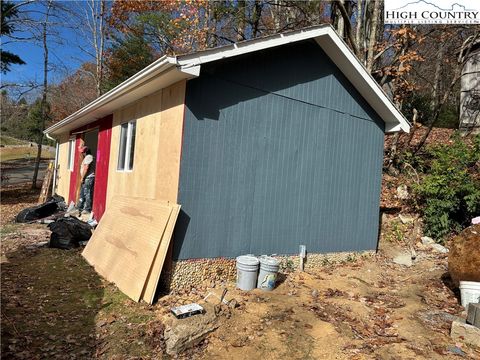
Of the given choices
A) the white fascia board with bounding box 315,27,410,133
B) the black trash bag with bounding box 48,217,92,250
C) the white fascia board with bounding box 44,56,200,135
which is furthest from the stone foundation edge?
the white fascia board with bounding box 315,27,410,133

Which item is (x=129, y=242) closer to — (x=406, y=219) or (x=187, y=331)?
(x=187, y=331)

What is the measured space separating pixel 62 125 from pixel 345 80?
10335 millimetres

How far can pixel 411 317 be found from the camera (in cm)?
538

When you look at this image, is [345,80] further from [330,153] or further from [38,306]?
[38,306]

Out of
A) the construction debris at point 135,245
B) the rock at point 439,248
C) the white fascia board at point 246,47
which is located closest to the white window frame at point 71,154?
the construction debris at point 135,245

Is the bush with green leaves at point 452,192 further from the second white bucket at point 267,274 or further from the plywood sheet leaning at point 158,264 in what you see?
the plywood sheet leaning at point 158,264

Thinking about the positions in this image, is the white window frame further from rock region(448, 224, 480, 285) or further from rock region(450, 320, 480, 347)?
rock region(450, 320, 480, 347)

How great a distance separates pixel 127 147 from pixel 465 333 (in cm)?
697

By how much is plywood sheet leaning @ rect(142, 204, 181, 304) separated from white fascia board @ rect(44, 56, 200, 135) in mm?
2141

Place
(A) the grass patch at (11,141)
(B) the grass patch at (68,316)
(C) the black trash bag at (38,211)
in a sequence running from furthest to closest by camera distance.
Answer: (A) the grass patch at (11,141) → (C) the black trash bag at (38,211) → (B) the grass patch at (68,316)

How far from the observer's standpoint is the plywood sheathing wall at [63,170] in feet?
45.9

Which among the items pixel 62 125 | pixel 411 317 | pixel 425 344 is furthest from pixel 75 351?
pixel 62 125

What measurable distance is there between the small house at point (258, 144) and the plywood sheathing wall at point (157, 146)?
0.11ft

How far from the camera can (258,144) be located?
6.62 meters
